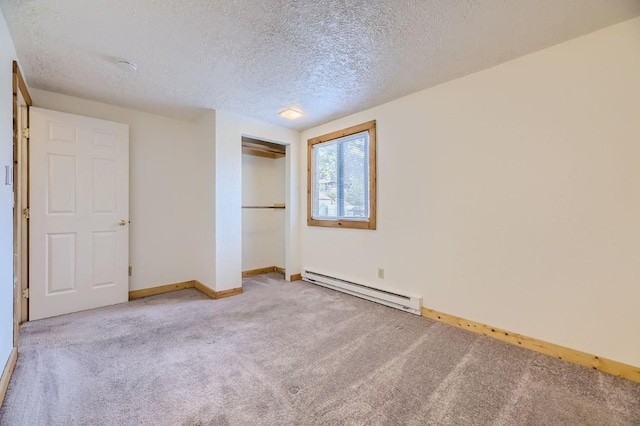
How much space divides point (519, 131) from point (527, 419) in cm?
203

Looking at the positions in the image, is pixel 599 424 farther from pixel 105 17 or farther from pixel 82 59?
pixel 82 59

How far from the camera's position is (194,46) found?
2.09 meters

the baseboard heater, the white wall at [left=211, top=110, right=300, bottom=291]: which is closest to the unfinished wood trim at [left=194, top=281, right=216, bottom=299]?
the white wall at [left=211, top=110, right=300, bottom=291]

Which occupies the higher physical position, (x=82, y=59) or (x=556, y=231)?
(x=82, y=59)

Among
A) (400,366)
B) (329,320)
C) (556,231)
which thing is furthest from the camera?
(329,320)

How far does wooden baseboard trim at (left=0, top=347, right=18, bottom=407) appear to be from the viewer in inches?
61.1

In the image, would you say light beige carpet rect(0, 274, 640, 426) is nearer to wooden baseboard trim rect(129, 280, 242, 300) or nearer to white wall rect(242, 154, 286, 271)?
wooden baseboard trim rect(129, 280, 242, 300)

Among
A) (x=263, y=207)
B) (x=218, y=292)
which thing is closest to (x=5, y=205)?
(x=218, y=292)

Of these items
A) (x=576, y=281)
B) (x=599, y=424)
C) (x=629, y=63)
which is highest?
(x=629, y=63)

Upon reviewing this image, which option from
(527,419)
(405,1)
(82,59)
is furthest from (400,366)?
(82,59)

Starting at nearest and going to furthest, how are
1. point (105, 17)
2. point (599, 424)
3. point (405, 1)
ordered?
point (599, 424) < point (405, 1) < point (105, 17)

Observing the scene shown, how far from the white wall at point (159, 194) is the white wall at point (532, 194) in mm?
2834

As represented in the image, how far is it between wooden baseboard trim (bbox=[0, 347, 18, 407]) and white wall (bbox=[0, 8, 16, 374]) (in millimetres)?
A: 45

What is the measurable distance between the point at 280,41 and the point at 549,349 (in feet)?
10.2
